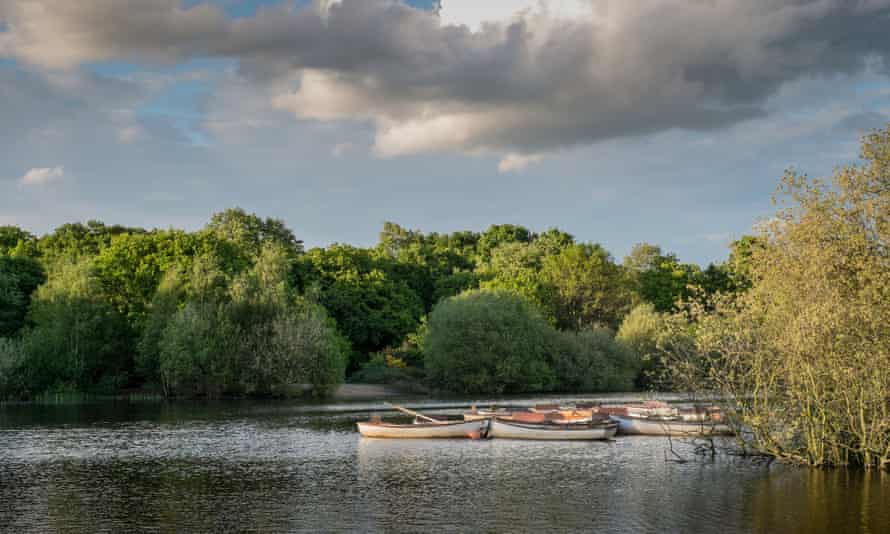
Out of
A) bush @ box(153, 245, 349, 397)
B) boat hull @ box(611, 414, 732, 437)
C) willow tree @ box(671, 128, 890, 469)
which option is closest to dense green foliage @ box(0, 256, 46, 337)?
bush @ box(153, 245, 349, 397)

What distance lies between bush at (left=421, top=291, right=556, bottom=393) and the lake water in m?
41.3

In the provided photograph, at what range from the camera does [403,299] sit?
110m

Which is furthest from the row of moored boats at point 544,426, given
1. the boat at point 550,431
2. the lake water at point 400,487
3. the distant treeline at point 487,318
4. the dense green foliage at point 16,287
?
the dense green foliage at point 16,287

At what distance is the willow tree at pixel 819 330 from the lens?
30.2m

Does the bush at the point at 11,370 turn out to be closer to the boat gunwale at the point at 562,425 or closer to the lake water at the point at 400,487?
the lake water at the point at 400,487

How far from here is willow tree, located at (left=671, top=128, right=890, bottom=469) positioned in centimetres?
3022

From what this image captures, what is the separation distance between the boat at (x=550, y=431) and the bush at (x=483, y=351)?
41633 mm

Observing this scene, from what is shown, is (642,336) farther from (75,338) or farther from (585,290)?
(75,338)

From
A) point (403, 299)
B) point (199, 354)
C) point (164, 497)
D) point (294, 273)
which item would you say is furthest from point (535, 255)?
point (164, 497)

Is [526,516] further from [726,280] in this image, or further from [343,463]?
[726,280]

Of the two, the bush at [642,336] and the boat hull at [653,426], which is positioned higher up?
the bush at [642,336]

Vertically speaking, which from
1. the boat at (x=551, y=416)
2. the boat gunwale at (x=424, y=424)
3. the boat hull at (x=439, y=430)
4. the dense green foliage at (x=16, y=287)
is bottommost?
the boat hull at (x=439, y=430)

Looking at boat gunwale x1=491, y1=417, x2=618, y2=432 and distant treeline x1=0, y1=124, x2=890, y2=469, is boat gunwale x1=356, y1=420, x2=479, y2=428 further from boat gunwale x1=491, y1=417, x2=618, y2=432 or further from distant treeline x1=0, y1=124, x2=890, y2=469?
distant treeline x1=0, y1=124, x2=890, y2=469

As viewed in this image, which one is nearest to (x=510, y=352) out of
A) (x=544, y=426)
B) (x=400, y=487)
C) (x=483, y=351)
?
(x=483, y=351)
